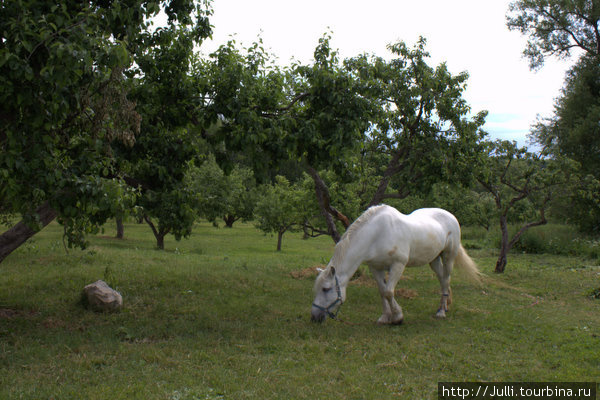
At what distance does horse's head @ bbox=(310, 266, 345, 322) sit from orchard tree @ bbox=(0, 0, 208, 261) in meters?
3.71

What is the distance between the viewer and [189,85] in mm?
8102

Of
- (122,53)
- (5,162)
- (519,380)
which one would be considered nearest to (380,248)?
(519,380)

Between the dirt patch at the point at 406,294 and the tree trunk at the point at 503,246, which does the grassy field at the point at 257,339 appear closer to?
the dirt patch at the point at 406,294

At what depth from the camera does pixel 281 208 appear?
60.5 feet

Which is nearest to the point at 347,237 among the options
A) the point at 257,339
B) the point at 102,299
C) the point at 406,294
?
the point at 257,339

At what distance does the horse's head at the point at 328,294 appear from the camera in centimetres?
740

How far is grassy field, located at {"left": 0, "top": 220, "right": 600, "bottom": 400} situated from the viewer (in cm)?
519

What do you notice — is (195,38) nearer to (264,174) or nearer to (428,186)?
(264,174)

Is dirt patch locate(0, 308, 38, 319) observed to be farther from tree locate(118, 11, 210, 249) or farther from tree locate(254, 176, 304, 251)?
tree locate(254, 176, 304, 251)

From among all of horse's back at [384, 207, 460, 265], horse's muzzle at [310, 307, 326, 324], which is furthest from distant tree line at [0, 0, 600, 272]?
horse's muzzle at [310, 307, 326, 324]

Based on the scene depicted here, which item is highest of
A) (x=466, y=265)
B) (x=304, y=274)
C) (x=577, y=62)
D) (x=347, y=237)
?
(x=577, y=62)

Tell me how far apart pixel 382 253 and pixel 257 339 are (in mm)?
2747

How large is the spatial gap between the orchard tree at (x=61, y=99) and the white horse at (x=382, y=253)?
12.8ft

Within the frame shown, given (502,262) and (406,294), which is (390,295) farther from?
(502,262)
